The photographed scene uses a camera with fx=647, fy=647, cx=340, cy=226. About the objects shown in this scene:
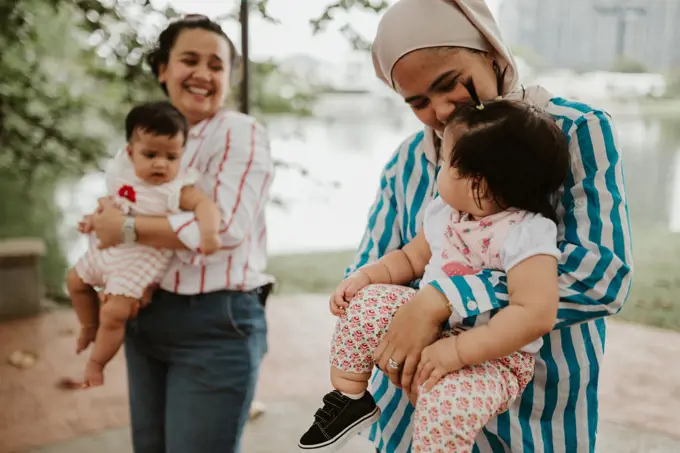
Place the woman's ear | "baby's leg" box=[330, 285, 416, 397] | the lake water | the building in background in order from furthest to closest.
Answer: the lake water → the building in background → the woman's ear → "baby's leg" box=[330, 285, 416, 397]

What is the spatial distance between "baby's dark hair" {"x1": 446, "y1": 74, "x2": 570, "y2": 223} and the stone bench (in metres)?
4.34

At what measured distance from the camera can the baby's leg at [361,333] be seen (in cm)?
124

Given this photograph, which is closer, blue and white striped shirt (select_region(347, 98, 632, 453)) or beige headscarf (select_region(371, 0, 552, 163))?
blue and white striped shirt (select_region(347, 98, 632, 453))

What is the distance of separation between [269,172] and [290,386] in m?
2.25

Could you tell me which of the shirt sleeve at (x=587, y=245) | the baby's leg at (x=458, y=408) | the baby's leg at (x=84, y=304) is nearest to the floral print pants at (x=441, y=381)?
the baby's leg at (x=458, y=408)

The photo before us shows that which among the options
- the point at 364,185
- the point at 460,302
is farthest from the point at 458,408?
the point at 364,185

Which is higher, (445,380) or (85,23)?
(85,23)

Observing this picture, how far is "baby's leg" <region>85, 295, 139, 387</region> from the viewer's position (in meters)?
1.72

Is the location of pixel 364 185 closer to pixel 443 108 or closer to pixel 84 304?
pixel 84 304

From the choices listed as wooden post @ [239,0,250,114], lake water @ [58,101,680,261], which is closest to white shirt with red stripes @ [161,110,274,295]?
wooden post @ [239,0,250,114]

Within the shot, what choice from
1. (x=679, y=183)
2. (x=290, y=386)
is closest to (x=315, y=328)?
(x=290, y=386)

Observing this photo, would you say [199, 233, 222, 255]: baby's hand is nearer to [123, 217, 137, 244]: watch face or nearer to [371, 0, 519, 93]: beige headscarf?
[123, 217, 137, 244]: watch face

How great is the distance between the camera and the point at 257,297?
1.88 meters

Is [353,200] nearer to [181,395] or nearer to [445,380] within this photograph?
[181,395]
